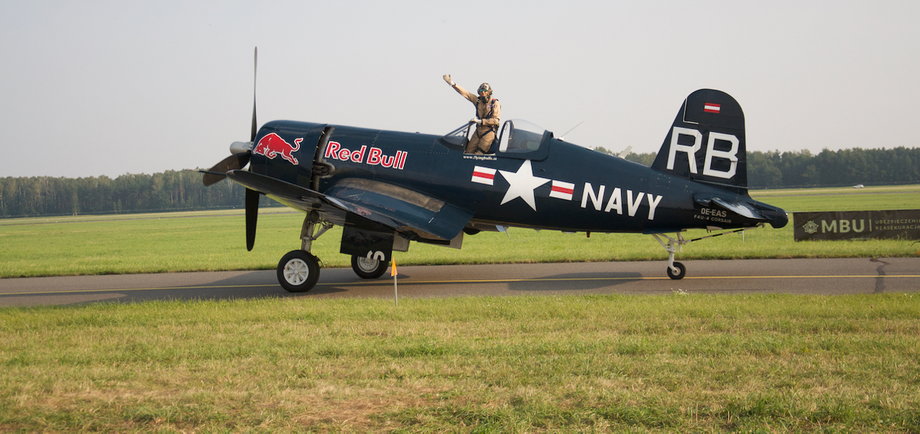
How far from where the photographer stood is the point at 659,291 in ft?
38.1

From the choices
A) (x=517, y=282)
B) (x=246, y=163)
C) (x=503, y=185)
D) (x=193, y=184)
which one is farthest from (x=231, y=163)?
(x=193, y=184)

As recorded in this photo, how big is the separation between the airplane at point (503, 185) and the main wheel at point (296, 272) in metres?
0.02

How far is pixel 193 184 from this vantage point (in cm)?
15112

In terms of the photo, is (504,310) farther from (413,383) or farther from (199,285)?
(199,285)

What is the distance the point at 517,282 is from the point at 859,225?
12.8 metres

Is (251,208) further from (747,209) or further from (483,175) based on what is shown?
(747,209)

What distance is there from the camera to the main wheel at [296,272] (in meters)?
12.6

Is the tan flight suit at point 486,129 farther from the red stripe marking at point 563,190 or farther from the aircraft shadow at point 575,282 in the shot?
the aircraft shadow at point 575,282

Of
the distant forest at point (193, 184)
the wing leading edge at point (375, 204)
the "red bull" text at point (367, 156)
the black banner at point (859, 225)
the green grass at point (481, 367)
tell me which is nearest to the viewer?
the green grass at point (481, 367)

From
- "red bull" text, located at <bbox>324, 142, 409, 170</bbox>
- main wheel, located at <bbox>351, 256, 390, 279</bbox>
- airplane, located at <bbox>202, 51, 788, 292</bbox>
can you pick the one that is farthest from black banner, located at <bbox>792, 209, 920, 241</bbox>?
"red bull" text, located at <bbox>324, 142, 409, 170</bbox>

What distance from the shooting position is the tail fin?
1224cm

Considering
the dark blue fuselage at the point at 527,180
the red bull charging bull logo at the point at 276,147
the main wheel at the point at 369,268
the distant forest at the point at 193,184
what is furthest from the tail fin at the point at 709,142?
the distant forest at the point at 193,184

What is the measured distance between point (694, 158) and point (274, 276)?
9031mm

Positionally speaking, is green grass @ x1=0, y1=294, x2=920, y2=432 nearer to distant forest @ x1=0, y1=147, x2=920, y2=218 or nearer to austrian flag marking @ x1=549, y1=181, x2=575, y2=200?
austrian flag marking @ x1=549, y1=181, x2=575, y2=200
